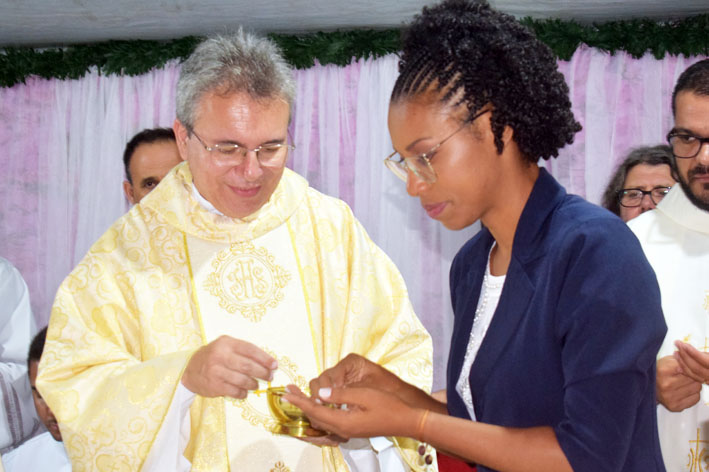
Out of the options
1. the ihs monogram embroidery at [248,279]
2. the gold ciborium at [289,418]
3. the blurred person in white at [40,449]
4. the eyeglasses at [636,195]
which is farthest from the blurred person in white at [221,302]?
the eyeglasses at [636,195]

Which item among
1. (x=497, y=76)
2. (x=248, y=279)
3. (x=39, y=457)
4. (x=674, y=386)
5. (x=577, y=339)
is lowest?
(x=39, y=457)

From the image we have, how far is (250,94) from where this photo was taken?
2520 mm

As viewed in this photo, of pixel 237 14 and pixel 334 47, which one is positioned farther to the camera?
pixel 334 47

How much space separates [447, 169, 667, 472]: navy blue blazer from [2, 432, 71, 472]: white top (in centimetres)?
269

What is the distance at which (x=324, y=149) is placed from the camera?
5285mm

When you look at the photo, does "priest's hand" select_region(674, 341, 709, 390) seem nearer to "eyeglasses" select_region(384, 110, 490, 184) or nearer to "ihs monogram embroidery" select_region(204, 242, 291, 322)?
"eyeglasses" select_region(384, 110, 490, 184)

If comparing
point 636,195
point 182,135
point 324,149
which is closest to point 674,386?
point 636,195

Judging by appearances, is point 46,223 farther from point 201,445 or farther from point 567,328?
point 567,328

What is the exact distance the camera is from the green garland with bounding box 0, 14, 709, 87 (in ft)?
16.2

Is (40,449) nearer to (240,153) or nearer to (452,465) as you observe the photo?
(452,465)

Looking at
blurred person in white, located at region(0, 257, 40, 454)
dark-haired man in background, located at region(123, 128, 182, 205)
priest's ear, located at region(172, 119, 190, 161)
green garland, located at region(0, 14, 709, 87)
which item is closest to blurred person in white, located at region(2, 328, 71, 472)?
blurred person in white, located at region(0, 257, 40, 454)

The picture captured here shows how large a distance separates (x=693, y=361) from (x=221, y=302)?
60.0 inches

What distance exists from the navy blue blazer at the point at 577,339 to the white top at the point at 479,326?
11cm

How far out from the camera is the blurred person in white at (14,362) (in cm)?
392
